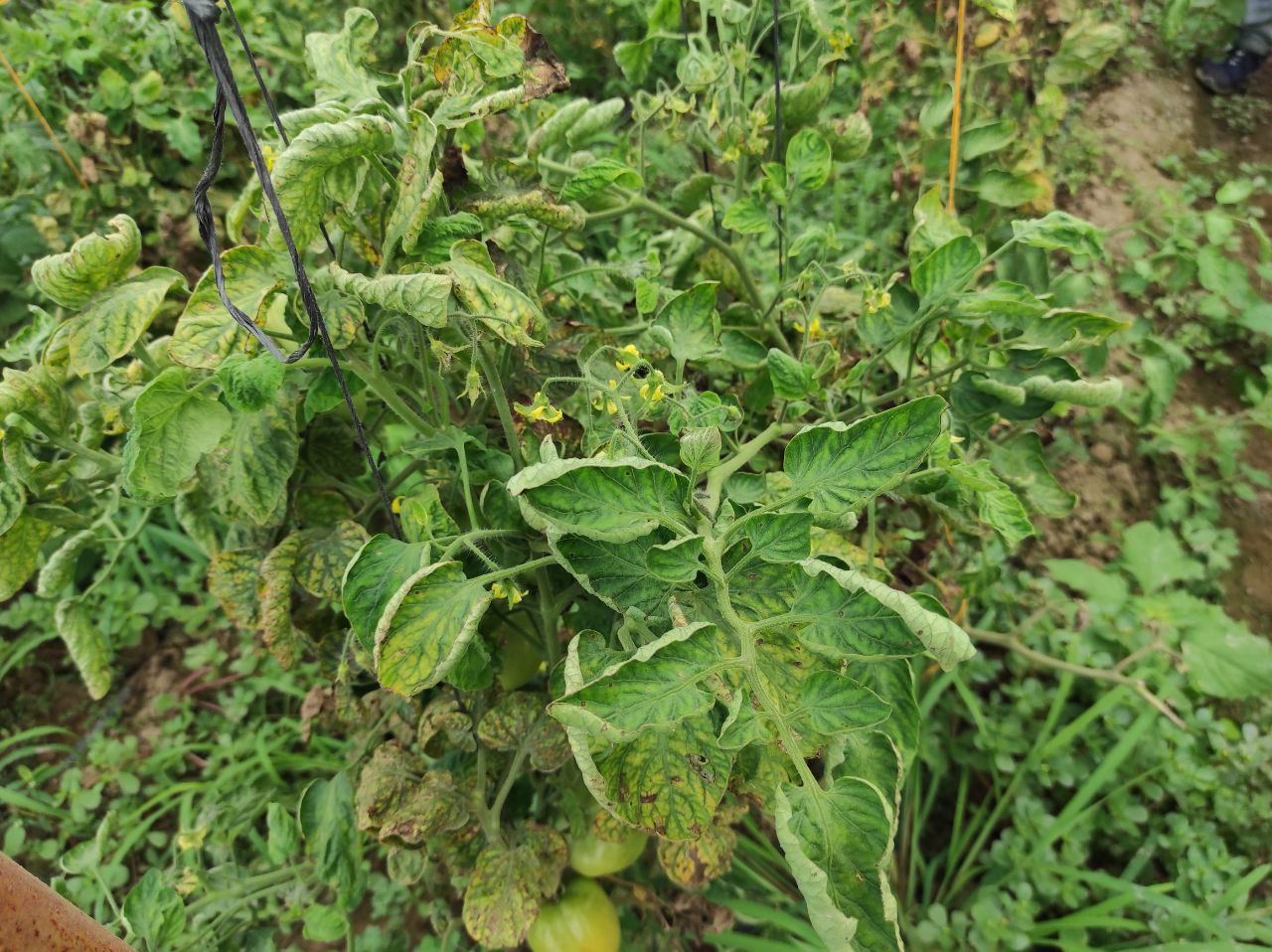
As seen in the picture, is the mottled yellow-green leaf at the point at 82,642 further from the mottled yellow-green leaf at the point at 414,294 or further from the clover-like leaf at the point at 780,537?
the clover-like leaf at the point at 780,537

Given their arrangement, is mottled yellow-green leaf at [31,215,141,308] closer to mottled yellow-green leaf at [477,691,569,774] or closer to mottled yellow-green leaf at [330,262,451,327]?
mottled yellow-green leaf at [330,262,451,327]

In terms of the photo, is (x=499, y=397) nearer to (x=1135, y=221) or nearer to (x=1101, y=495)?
(x=1101, y=495)

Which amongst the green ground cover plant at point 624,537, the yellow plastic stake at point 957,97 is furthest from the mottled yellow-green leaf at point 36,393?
the yellow plastic stake at point 957,97

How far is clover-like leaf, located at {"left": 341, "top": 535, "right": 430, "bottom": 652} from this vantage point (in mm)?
788

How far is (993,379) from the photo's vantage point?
3.35 feet

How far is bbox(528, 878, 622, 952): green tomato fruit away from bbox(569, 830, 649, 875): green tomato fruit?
0.18 feet

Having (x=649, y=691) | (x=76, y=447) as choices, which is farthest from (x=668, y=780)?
(x=76, y=447)

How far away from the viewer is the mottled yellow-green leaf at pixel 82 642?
1.05 metres

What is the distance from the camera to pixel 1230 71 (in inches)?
117

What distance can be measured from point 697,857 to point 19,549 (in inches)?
36.6

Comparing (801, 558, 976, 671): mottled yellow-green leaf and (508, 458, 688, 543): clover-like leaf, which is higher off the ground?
(508, 458, 688, 543): clover-like leaf

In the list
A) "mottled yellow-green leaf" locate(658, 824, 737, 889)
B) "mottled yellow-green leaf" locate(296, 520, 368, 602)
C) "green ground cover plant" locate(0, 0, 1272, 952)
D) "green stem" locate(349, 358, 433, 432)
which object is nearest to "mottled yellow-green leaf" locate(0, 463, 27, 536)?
"green ground cover plant" locate(0, 0, 1272, 952)

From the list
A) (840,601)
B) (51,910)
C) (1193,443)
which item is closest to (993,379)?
(840,601)

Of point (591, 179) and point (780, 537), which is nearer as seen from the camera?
point (780, 537)
